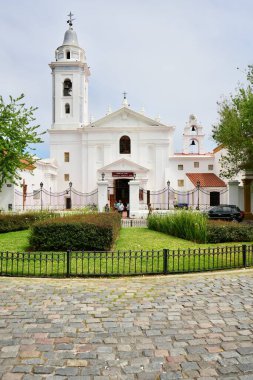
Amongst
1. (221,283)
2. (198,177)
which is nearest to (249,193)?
(198,177)

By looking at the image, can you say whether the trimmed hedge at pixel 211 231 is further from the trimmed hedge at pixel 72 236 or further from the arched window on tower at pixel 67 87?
the arched window on tower at pixel 67 87

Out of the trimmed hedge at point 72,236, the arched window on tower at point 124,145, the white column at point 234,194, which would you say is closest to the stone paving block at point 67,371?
the trimmed hedge at point 72,236

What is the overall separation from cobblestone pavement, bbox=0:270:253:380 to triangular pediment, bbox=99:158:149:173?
31.6 m

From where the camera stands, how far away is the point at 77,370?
433 centimetres

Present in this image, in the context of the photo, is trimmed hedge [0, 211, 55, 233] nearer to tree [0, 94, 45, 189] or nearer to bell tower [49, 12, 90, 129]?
tree [0, 94, 45, 189]

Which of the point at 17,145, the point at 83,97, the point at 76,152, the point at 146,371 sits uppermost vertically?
the point at 83,97

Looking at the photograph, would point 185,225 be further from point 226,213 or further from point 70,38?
point 70,38

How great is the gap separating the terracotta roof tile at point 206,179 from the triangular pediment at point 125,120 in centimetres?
674

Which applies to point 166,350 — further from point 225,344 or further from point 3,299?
point 3,299

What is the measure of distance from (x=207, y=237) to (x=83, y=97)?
1313 inches

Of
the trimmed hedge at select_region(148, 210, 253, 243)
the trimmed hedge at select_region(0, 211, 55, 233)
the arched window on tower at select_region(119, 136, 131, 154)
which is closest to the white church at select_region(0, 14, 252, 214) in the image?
the arched window on tower at select_region(119, 136, 131, 154)

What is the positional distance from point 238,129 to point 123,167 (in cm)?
1811

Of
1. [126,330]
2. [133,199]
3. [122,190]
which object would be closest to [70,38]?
[122,190]

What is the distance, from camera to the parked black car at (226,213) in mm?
24984
